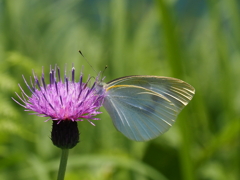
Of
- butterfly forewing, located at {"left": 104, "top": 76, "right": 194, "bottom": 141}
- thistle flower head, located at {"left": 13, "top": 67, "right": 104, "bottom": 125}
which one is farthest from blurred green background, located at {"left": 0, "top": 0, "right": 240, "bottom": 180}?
thistle flower head, located at {"left": 13, "top": 67, "right": 104, "bottom": 125}

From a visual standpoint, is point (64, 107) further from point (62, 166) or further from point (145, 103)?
point (145, 103)

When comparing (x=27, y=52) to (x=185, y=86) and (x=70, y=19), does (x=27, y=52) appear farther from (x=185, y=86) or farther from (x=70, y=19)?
(x=185, y=86)

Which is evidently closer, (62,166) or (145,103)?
(62,166)

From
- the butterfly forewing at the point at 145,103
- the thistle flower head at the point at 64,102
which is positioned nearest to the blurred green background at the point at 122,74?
the butterfly forewing at the point at 145,103

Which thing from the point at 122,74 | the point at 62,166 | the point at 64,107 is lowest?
the point at 62,166

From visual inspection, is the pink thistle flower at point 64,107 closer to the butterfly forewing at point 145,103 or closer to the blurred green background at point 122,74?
the butterfly forewing at point 145,103

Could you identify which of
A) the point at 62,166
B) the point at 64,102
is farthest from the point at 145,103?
the point at 62,166
